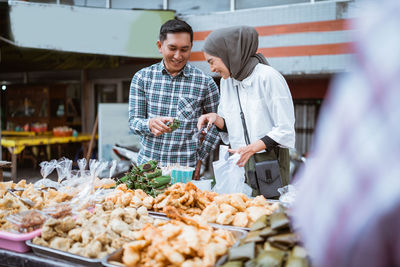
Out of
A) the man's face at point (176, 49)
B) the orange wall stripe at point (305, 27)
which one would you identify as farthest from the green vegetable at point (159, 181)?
the orange wall stripe at point (305, 27)

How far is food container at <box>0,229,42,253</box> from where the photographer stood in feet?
4.84

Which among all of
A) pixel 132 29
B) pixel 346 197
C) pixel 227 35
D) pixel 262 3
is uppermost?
pixel 262 3

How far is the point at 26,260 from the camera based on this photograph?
1437 mm

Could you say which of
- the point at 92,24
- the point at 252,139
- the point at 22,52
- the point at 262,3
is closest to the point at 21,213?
the point at 252,139

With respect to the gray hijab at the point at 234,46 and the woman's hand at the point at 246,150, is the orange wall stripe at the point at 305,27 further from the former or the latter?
the woman's hand at the point at 246,150

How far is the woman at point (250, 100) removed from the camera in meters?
2.18

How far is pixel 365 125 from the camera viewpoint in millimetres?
627

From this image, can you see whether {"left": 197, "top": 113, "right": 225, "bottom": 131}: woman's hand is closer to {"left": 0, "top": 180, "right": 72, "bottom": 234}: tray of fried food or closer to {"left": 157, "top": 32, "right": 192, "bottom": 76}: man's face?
{"left": 157, "top": 32, "right": 192, "bottom": 76}: man's face

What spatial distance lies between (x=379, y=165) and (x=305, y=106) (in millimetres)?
6947

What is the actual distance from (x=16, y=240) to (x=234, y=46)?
1714mm

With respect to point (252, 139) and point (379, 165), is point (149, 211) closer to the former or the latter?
point (252, 139)

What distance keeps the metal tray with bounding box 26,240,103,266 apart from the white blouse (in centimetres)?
135

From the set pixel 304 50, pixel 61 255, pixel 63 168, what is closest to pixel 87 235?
pixel 61 255

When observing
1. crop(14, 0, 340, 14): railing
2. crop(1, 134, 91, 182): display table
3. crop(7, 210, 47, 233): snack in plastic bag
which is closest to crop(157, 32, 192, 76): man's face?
crop(7, 210, 47, 233): snack in plastic bag
